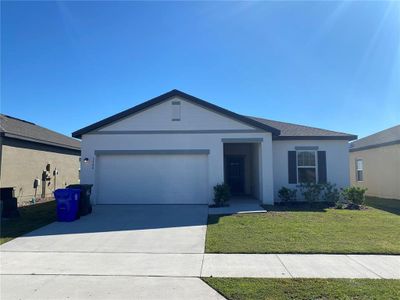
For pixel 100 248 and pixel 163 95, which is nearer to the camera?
pixel 100 248

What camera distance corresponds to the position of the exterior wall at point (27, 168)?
14391 millimetres

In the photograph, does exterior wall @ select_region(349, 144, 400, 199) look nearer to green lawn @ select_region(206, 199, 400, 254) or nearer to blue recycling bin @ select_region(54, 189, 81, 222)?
green lawn @ select_region(206, 199, 400, 254)

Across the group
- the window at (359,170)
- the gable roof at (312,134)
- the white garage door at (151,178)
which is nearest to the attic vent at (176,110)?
the white garage door at (151,178)

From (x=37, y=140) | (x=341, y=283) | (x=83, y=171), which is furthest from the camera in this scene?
(x=37, y=140)

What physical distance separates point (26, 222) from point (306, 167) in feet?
39.4

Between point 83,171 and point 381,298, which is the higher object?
point 83,171

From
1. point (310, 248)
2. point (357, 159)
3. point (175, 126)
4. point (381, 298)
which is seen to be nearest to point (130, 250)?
point (310, 248)

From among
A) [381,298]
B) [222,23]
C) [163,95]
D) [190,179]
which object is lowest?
[381,298]

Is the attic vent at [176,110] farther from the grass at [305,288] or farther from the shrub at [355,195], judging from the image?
the grass at [305,288]

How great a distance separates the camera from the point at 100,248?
24.8 ft

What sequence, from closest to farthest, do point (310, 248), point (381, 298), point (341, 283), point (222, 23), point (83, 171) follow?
point (381, 298) < point (341, 283) < point (310, 248) < point (222, 23) < point (83, 171)

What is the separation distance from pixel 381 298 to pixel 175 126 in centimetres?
1121

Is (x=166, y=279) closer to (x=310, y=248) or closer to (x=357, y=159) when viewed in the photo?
(x=310, y=248)

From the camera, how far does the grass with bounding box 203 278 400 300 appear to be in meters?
4.70
